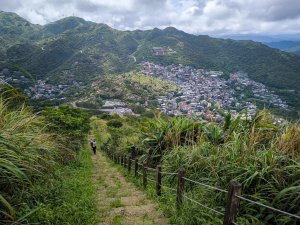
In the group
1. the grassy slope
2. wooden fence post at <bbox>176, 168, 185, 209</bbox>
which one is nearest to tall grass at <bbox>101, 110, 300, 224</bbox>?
wooden fence post at <bbox>176, 168, 185, 209</bbox>

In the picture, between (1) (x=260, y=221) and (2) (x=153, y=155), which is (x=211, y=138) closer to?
(2) (x=153, y=155)

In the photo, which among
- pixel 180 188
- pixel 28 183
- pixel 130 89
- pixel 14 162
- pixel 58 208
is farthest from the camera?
pixel 130 89

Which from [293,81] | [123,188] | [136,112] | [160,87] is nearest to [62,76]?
[160,87]

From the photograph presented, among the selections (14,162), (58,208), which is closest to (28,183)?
(14,162)

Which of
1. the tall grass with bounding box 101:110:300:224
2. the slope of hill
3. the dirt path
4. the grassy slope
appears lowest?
the slope of hill

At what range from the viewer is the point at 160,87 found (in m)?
146

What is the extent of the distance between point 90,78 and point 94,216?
17919cm

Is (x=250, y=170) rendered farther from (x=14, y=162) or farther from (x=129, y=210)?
(x=14, y=162)

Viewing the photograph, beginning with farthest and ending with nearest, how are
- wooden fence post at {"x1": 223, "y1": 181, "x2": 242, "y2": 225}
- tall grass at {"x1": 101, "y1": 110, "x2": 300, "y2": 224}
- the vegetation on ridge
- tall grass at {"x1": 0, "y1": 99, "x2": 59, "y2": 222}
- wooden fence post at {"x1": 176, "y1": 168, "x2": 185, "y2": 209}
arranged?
1. wooden fence post at {"x1": 176, "y1": 168, "x2": 185, "y2": 209}
2. tall grass at {"x1": 101, "y1": 110, "x2": 300, "y2": 224}
3. wooden fence post at {"x1": 223, "y1": 181, "x2": 242, "y2": 225}
4. the vegetation on ridge
5. tall grass at {"x1": 0, "y1": 99, "x2": 59, "y2": 222}

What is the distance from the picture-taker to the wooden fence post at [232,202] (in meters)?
3.69

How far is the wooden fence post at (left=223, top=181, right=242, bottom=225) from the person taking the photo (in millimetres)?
3691

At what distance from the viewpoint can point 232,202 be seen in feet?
12.2

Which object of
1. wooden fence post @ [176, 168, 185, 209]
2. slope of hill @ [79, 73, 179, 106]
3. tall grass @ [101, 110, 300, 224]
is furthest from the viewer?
slope of hill @ [79, 73, 179, 106]

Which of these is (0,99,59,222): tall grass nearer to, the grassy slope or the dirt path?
the grassy slope
